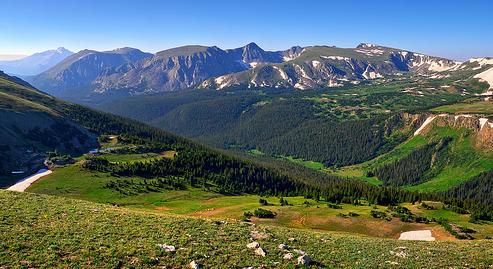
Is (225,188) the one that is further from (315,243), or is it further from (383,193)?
(315,243)

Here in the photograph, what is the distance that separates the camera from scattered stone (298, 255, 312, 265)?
3894 centimetres

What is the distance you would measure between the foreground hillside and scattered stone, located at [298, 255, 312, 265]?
25.0 inches

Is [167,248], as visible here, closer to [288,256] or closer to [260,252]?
[260,252]

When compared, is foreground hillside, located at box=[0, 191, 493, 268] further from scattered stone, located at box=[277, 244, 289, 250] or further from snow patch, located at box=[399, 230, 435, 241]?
snow patch, located at box=[399, 230, 435, 241]

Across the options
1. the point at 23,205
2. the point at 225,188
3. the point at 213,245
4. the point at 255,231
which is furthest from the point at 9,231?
the point at 225,188

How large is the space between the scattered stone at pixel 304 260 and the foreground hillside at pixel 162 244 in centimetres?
63

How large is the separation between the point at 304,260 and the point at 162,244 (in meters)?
15.0

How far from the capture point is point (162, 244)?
41188 mm

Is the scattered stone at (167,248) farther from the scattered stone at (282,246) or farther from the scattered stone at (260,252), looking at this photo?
the scattered stone at (282,246)

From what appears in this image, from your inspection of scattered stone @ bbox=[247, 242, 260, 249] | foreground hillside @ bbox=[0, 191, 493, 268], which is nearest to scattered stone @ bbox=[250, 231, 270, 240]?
foreground hillside @ bbox=[0, 191, 493, 268]

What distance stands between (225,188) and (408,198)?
75.3m

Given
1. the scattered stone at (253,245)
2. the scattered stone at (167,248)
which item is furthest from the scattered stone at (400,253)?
the scattered stone at (167,248)

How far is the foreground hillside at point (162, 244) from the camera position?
36312 millimetres

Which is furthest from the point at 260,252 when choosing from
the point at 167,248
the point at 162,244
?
the point at 162,244
